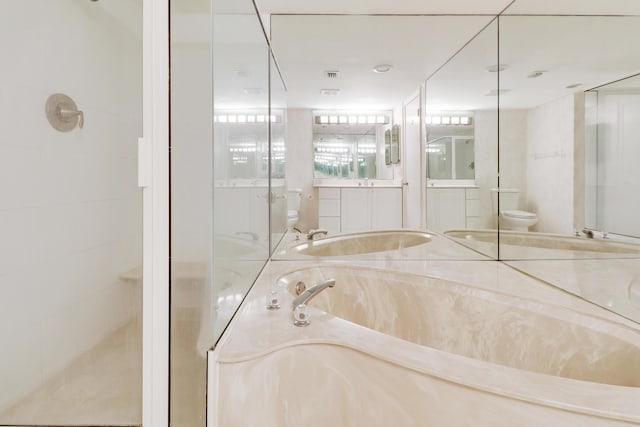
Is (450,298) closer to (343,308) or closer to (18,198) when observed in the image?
(343,308)

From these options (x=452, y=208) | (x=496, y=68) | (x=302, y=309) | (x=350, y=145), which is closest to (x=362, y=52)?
→ (x=350, y=145)

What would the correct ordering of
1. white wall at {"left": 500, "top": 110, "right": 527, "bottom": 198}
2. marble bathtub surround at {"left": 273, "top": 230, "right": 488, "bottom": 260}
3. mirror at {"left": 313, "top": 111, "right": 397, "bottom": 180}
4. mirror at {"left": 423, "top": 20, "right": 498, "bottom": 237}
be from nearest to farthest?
white wall at {"left": 500, "top": 110, "right": 527, "bottom": 198}
mirror at {"left": 423, "top": 20, "right": 498, "bottom": 237}
marble bathtub surround at {"left": 273, "top": 230, "right": 488, "bottom": 260}
mirror at {"left": 313, "top": 111, "right": 397, "bottom": 180}

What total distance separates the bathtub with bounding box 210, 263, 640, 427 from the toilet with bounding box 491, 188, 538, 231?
0.45 m

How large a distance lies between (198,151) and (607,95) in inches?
46.0

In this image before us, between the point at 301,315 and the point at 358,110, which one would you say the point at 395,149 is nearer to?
the point at 358,110

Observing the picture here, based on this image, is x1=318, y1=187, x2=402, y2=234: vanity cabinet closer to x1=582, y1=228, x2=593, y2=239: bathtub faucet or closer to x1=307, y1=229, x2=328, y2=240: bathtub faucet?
x1=307, y1=229, x2=328, y2=240: bathtub faucet

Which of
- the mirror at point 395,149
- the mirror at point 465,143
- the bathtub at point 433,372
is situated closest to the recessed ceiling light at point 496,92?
the mirror at point 465,143

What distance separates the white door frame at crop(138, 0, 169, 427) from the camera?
677mm

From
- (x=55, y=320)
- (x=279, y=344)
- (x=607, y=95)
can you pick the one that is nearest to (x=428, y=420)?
(x=279, y=344)

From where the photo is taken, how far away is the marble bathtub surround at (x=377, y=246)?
1.92m

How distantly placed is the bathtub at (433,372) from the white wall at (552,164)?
14.5 inches

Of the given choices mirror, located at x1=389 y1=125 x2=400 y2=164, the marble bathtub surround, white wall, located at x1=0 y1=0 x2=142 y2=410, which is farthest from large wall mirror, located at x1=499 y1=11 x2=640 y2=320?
white wall, located at x1=0 y1=0 x2=142 y2=410

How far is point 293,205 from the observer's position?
6.60 ft

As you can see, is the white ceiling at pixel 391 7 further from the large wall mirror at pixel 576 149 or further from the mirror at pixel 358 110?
the large wall mirror at pixel 576 149
